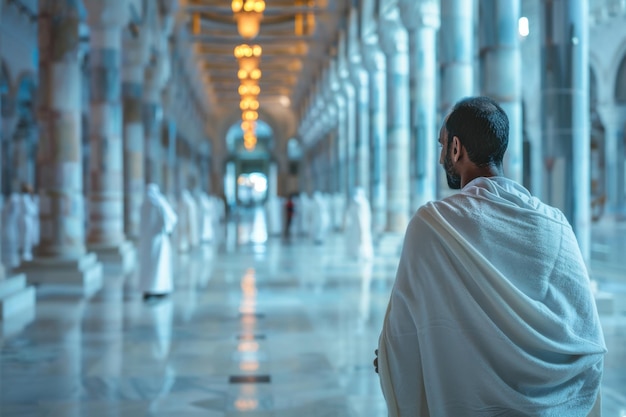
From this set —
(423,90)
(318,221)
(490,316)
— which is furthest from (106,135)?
(490,316)

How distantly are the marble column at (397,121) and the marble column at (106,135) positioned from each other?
6.17 m

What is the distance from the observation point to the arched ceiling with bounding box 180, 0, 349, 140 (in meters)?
30.1

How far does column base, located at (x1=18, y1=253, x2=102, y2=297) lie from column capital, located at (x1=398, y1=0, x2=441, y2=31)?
7476 millimetres

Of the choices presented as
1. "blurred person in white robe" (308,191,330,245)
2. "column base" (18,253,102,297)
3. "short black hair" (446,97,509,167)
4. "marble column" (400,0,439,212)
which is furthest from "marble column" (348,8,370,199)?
"short black hair" (446,97,509,167)

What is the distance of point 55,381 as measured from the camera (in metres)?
5.91

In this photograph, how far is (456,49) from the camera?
11.6m

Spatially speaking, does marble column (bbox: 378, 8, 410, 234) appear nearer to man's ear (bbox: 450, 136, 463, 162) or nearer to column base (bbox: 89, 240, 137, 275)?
column base (bbox: 89, 240, 137, 275)

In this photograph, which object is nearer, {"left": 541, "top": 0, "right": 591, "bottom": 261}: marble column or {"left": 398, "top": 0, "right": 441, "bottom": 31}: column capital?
{"left": 541, "top": 0, "right": 591, "bottom": 261}: marble column

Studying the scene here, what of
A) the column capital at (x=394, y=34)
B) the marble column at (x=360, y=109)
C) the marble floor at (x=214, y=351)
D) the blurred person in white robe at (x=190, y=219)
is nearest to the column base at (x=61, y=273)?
the marble floor at (x=214, y=351)

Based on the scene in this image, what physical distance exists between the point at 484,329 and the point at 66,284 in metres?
10.6

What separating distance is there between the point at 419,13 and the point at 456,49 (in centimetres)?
392

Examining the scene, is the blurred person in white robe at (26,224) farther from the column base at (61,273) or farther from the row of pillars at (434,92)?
the row of pillars at (434,92)

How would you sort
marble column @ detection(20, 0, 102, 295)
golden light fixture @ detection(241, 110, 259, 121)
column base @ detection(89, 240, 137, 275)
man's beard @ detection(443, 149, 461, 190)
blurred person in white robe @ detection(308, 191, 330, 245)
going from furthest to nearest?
golden light fixture @ detection(241, 110, 259, 121) < blurred person in white robe @ detection(308, 191, 330, 245) < column base @ detection(89, 240, 137, 275) < marble column @ detection(20, 0, 102, 295) < man's beard @ detection(443, 149, 461, 190)

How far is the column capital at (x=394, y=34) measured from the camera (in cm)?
1891
